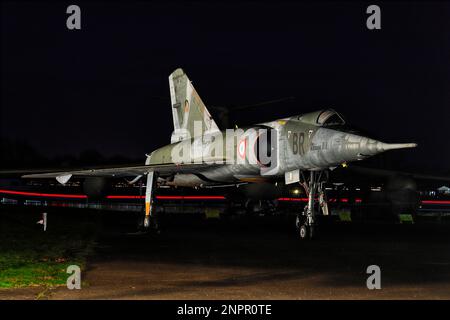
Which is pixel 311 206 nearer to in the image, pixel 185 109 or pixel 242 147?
pixel 242 147

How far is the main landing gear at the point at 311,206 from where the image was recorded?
18.3 meters

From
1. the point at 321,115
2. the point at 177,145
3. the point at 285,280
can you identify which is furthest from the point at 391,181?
the point at 285,280

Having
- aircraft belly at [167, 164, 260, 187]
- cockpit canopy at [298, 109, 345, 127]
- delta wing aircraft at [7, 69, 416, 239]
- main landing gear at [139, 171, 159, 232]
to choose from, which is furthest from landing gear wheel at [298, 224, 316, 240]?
main landing gear at [139, 171, 159, 232]

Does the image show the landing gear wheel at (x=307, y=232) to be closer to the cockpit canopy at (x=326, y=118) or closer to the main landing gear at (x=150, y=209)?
the cockpit canopy at (x=326, y=118)

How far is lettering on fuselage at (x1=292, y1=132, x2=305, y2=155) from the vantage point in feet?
59.2

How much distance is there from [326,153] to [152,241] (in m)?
5.81

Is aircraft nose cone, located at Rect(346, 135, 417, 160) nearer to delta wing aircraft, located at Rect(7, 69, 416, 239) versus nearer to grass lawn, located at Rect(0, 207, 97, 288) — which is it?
delta wing aircraft, located at Rect(7, 69, 416, 239)

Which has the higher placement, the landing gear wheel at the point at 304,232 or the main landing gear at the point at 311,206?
the main landing gear at the point at 311,206

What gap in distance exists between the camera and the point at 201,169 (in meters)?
22.2

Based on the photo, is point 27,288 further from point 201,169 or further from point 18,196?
point 18,196

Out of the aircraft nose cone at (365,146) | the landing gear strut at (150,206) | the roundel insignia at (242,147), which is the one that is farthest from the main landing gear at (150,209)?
the aircraft nose cone at (365,146)

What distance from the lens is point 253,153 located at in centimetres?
1988


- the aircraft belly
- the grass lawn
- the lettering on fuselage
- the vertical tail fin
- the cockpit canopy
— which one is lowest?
the grass lawn

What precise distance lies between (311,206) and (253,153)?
2.87 meters
